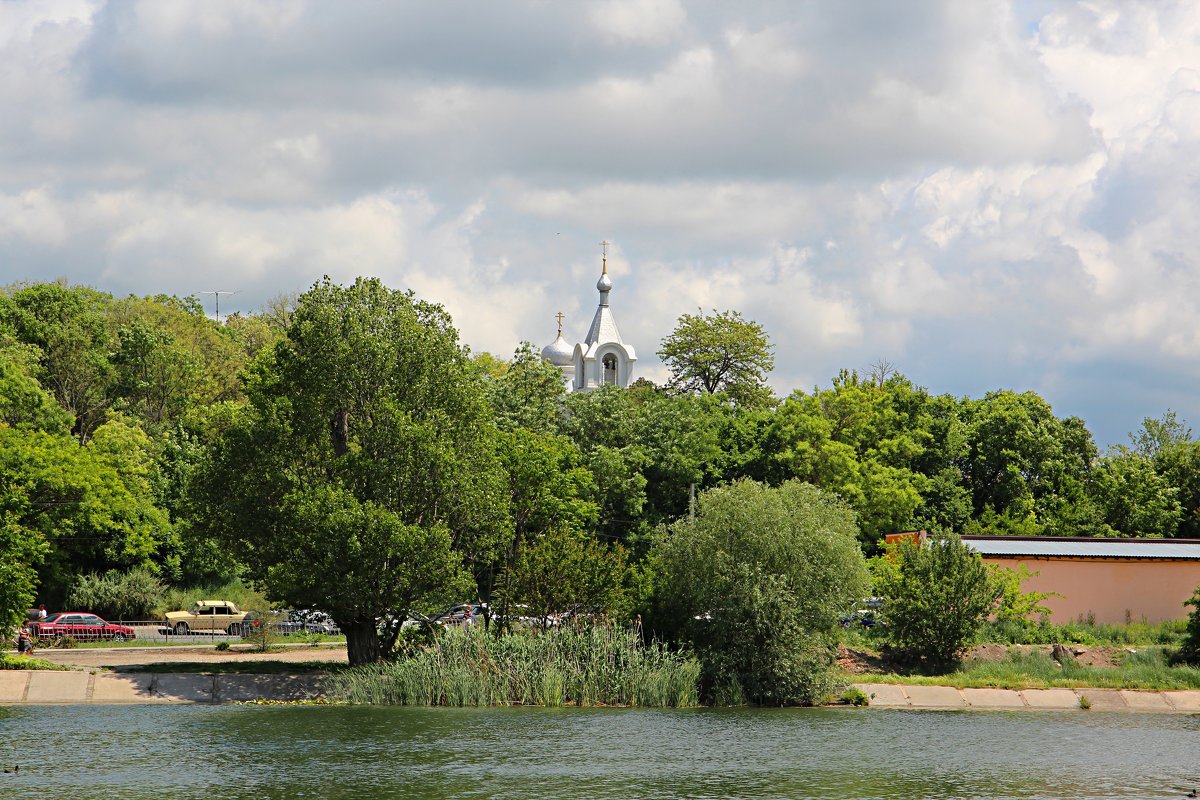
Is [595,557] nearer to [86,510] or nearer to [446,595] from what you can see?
[446,595]

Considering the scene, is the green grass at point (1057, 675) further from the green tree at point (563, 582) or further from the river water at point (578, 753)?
the green tree at point (563, 582)

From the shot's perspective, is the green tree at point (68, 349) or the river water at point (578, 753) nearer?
the river water at point (578, 753)

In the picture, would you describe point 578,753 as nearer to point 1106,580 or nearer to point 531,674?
point 531,674

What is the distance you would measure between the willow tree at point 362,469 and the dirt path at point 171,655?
6532 mm

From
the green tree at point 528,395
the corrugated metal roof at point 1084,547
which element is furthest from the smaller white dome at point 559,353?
the corrugated metal roof at point 1084,547

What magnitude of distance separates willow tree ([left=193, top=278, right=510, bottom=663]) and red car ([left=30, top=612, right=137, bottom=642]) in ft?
Answer: 58.8

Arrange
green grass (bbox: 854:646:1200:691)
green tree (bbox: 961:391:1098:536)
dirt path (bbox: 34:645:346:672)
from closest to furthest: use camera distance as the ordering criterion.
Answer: green grass (bbox: 854:646:1200:691), dirt path (bbox: 34:645:346:672), green tree (bbox: 961:391:1098:536)

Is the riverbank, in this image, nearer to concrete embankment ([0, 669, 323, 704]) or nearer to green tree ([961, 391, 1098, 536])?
concrete embankment ([0, 669, 323, 704])

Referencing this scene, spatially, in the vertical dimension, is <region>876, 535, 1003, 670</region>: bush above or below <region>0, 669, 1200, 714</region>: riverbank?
above

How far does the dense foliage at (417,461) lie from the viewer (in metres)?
46.1

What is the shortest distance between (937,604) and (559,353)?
358 ft

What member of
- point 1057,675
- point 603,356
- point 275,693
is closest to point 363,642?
point 275,693

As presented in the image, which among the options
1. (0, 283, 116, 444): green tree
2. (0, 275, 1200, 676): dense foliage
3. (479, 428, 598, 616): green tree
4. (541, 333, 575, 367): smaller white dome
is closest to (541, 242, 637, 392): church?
(541, 333, 575, 367): smaller white dome

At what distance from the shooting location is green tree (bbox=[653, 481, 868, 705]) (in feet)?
145
